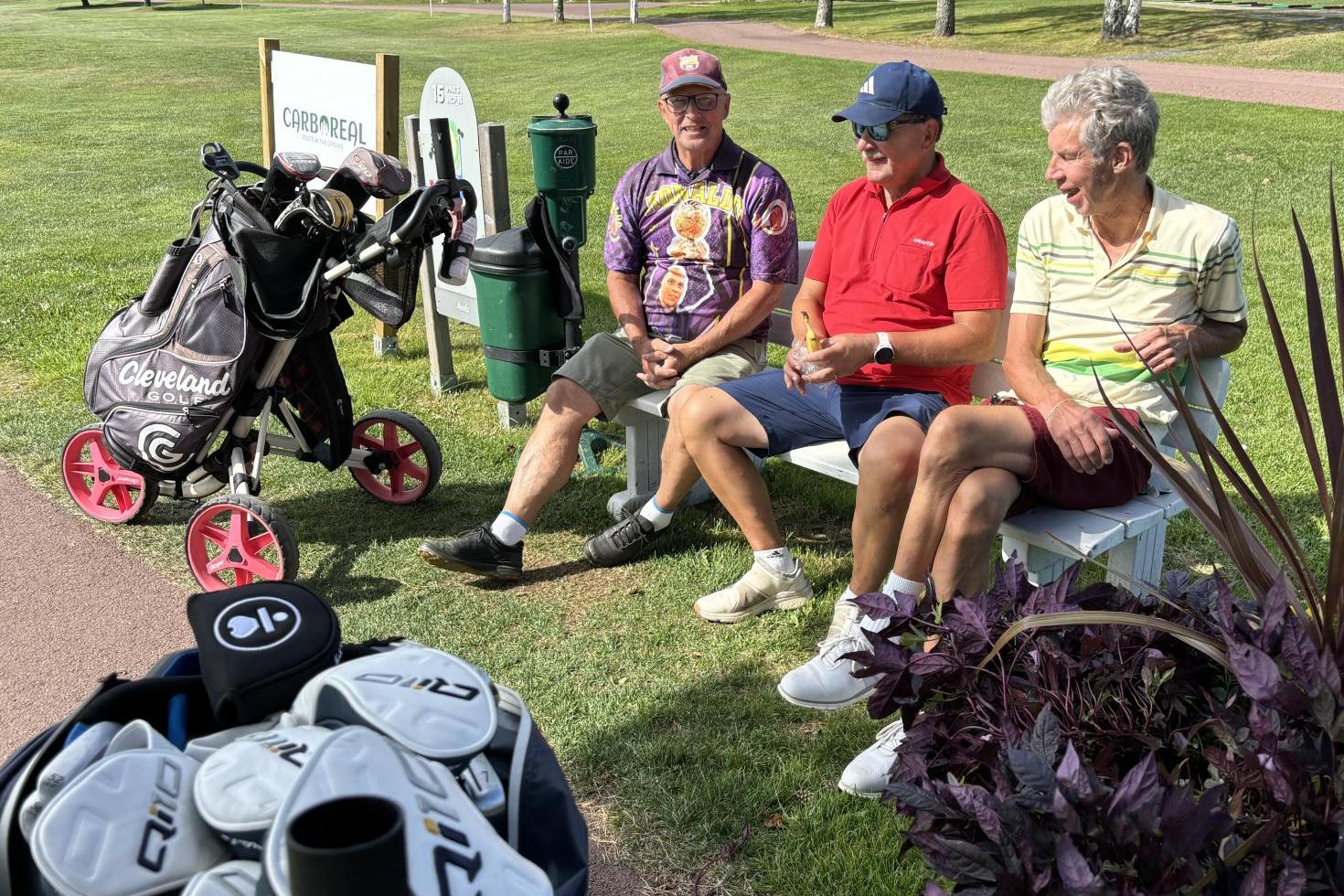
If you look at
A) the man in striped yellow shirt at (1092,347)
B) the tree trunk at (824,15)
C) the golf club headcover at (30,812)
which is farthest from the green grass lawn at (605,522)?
the tree trunk at (824,15)

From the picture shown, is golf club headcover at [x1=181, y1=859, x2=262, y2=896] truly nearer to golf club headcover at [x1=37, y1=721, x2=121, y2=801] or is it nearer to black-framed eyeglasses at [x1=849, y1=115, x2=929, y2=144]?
golf club headcover at [x1=37, y1=721, x2=121, y2=801]

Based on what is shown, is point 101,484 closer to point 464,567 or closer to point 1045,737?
point 464,567

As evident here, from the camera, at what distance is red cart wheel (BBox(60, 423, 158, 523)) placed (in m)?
4.58

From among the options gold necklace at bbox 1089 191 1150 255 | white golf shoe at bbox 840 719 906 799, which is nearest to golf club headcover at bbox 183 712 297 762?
white golf shoe at bbox 840 719 906 799

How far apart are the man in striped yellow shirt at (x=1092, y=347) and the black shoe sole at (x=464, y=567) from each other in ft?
4.30

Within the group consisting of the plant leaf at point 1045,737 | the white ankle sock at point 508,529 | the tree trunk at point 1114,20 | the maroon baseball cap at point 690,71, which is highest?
the tree trunk at point 1114,20

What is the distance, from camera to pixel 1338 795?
165cm

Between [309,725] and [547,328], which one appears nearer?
[309,725]

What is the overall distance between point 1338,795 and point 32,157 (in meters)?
16.0

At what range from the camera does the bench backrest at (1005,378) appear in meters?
3.30

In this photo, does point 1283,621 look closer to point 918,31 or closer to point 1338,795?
point 1338,795

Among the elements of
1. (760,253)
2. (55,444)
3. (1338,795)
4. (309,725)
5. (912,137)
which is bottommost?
(55,444)

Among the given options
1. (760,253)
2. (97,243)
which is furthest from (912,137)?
(97,243)

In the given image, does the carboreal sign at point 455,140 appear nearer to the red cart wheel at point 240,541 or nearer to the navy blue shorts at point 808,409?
the red cart wheel at point 240,541
